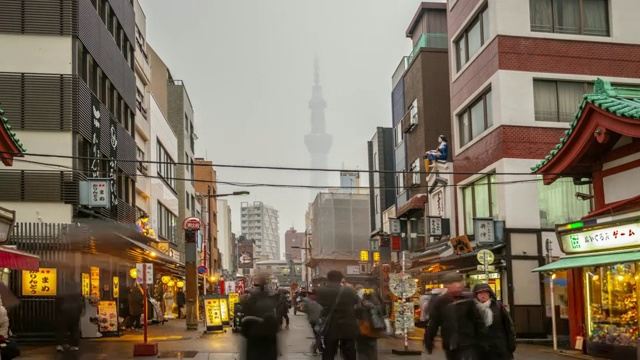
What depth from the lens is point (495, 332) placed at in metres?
10.2

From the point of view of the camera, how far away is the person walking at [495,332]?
1026 centimetres

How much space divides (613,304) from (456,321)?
35.4ft

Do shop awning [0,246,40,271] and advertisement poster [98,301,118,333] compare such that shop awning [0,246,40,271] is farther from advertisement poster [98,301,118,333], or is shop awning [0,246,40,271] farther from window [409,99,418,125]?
window [409,99,418,125]

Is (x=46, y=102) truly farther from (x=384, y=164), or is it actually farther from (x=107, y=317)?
(x=384, y=164)

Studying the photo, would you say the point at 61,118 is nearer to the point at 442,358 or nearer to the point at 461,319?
the point at 442,358

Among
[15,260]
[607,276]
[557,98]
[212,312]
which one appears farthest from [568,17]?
[15,260]

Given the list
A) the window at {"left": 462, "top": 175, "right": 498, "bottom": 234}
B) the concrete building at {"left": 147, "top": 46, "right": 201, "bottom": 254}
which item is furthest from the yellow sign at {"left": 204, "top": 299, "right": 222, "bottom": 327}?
the concrete building at {"left": 147, "top": 46, "right": 201, "bottom": 254}

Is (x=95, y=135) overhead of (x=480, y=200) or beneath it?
overhead

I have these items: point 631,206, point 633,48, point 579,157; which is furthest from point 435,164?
point 631,206

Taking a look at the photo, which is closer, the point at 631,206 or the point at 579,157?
the point at 631,206

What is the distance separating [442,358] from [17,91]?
17.3 m

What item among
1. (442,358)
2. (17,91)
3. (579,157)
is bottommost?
(442,358)

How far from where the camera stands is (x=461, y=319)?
412 inches

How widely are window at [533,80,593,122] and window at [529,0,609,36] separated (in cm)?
202
